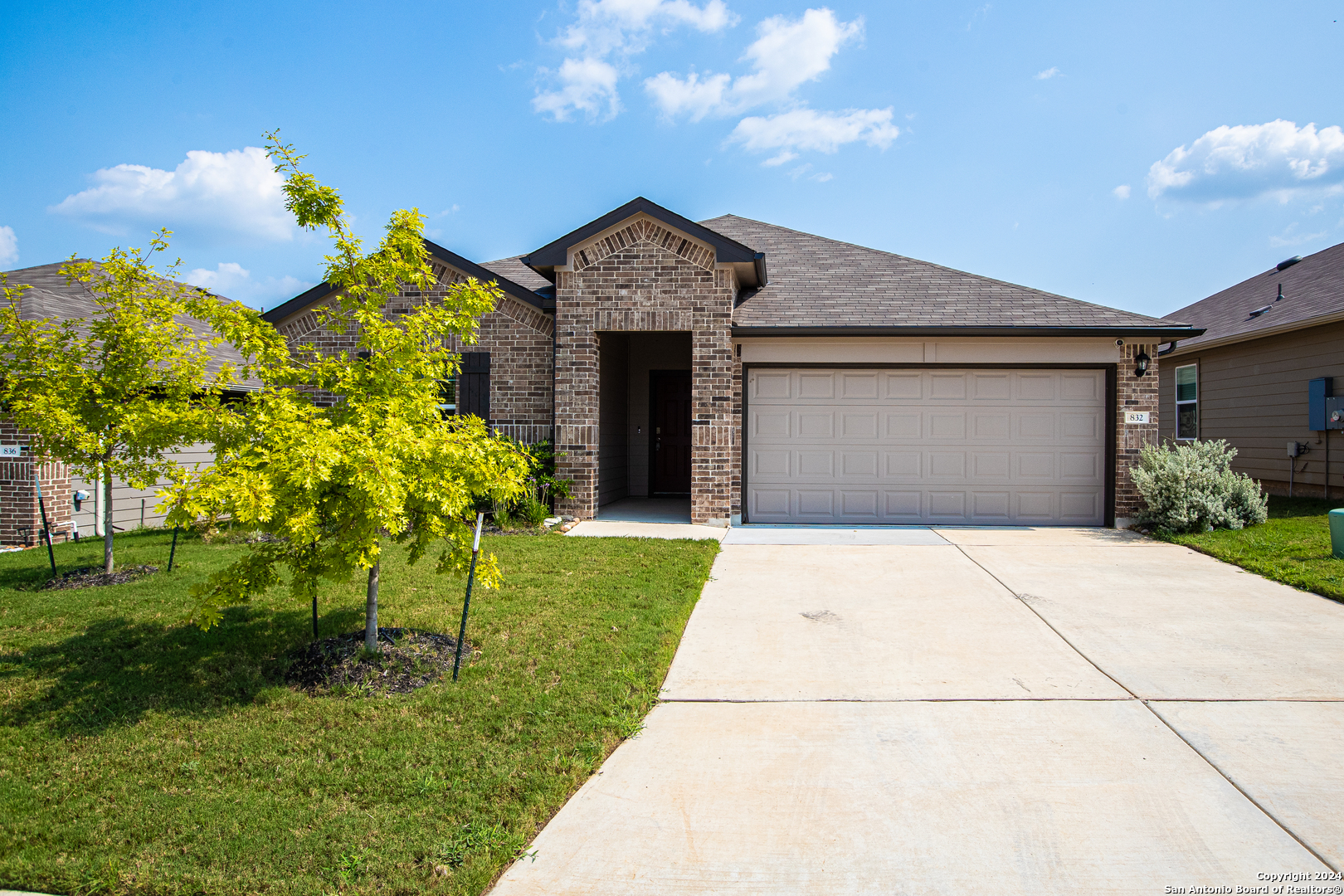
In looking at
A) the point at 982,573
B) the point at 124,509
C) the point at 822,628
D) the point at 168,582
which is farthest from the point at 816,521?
the point at 124,509

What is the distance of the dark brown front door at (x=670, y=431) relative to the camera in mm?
A: 14586

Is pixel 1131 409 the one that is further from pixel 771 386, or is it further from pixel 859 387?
pixel 771 386

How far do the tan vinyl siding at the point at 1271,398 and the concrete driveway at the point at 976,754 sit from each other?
881 cm

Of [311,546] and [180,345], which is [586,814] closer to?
[311,546]

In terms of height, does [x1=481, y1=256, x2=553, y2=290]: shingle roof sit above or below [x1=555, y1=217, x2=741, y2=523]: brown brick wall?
above

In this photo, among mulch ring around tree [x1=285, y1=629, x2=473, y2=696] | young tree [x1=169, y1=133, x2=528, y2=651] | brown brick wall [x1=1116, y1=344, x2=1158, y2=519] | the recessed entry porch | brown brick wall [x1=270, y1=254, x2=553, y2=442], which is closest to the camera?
young tree [x1=169, y1=133, x2=528, y2=651]

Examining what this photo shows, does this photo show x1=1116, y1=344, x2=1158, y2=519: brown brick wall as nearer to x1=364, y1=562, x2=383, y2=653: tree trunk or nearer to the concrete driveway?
the concrete driveway

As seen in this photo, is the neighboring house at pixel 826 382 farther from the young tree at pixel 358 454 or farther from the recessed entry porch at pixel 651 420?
the young tree at pixel 358 454

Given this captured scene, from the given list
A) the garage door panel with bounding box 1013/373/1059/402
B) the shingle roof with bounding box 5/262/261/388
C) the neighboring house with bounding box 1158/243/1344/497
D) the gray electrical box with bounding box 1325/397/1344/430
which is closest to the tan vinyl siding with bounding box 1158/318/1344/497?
the neighboring house with bounding box 1158/243/1344/497

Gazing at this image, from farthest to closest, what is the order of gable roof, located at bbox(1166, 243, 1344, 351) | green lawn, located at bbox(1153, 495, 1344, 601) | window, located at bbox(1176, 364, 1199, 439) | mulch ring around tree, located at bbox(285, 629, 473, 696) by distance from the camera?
window, located at bbox(1176, 364, 1199, 439) < gable roof, located at bbox(1166, 243, 1344, 351) < green lawn, located at bbox(1153, 495, 1344, 601) < mulch ring around tree, located at bbox(285, 629, 473, 696)

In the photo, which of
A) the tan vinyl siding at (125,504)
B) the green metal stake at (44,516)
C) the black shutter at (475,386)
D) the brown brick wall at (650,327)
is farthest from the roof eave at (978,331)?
the green metal stake at (44,516)

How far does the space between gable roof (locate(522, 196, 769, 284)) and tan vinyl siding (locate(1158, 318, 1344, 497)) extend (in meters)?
10.5

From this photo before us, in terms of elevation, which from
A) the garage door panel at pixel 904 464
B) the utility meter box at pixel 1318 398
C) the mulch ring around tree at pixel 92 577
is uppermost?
the utility meter box at pixel 1318 398

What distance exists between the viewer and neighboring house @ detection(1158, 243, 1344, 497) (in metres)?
13.1
